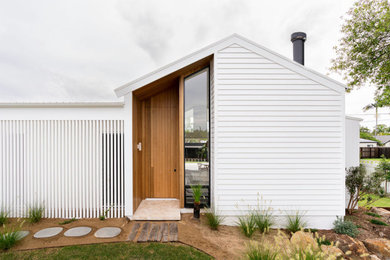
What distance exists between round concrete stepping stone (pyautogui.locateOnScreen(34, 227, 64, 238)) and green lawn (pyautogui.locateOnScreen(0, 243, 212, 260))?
47cm

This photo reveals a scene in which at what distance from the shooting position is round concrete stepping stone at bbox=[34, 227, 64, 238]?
350 centimetres

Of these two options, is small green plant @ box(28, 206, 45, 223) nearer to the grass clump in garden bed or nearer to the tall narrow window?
the grass clump in garden bed

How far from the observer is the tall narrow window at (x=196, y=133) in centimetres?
478

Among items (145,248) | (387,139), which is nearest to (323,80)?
(145,248)

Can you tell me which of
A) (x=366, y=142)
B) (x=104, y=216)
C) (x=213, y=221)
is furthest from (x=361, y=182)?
(x=366, y=142)

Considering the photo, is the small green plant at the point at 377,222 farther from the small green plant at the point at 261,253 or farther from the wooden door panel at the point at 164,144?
the wooden door panel at the point at 164,144

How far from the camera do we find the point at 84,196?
4320 millimetres

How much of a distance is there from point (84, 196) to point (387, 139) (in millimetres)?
48559

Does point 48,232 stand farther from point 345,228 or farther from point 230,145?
point 345,228

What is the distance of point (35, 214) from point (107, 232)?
79.9 inches

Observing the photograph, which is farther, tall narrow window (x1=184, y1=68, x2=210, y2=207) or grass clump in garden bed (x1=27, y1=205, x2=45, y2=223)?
tall narrow window (x1=184, y1=68, x2=210, y2=207)

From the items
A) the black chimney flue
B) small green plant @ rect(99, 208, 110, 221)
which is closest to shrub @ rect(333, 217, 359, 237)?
the black chimney flue

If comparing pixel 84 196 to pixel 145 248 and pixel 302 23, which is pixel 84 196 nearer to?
pixel 145 248

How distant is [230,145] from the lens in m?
4.26
